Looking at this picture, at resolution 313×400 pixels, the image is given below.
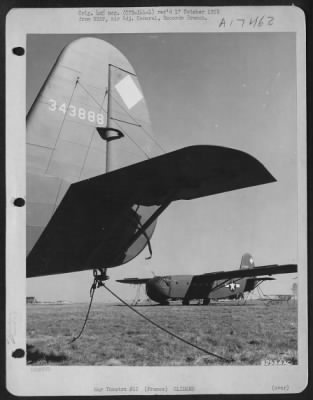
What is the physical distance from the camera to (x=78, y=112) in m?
1.39

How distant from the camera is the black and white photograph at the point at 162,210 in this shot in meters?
1.33

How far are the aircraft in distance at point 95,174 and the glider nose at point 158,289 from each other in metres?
0.11

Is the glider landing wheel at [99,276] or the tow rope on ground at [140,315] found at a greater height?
the glider landing wheel at [99,276]

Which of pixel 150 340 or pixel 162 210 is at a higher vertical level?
pixel 162 210

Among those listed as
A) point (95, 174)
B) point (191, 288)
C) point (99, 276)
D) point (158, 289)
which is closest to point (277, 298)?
point (191, 288)

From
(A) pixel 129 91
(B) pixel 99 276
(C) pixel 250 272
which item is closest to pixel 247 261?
(C) pixel 250 272

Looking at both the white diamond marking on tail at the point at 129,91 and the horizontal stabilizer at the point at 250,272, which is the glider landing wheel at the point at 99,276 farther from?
the white diamond marking on tail at the point at 129,91

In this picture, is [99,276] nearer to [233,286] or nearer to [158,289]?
[158,289]

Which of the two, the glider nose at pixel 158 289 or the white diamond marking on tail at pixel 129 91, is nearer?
the glider nose at pixel 158 289

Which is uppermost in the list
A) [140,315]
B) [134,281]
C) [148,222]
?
[148,222]

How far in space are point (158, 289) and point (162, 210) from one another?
0.27 metres

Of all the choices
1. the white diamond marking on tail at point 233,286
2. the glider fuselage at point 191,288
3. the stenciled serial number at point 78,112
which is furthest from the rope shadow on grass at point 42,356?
the stenciled serial number at point 78,112

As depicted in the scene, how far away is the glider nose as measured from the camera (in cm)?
132

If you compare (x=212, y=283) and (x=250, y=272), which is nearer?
(x=250, y=272)
